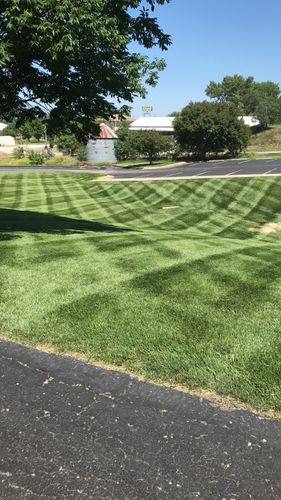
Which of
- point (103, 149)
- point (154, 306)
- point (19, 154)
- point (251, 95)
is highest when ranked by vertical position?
point (251, 95)

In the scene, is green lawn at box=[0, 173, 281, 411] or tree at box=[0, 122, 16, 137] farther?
tree at box=[0, 122, 16, 137]

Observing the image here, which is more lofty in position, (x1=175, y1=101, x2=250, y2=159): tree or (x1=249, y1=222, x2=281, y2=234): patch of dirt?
(x1=175, y1=101, x2=250, y2=159): tree

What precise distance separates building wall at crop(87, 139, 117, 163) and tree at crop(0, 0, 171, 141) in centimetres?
7790

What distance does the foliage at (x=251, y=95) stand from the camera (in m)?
132

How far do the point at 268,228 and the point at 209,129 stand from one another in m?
53.4

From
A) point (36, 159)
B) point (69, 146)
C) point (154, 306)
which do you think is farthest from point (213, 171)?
point (69, 146)

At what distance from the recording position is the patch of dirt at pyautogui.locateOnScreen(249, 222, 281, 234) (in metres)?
28.8

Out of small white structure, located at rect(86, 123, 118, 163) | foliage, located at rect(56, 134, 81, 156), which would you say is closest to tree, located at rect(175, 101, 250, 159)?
small white structure, located at rect(86, 123, 118, 163)

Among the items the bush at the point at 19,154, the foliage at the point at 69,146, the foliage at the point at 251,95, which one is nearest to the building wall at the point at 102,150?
the foliage at the point at 69,146

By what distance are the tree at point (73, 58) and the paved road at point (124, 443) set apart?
8.48 meters

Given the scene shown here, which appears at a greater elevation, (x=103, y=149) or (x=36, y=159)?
(x=103, y=149)

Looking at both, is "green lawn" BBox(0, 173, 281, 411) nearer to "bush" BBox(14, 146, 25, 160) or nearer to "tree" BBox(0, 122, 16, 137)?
"bush" BBox(14, 146, 25, 160)

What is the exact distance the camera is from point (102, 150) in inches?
3588

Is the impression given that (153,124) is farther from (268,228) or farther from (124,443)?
(124,443)
